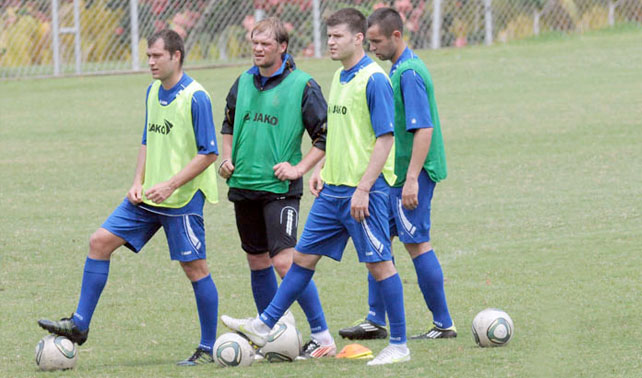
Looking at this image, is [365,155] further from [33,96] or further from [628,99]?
[33,96]

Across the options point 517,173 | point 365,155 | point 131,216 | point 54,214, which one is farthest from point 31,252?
point 517,173

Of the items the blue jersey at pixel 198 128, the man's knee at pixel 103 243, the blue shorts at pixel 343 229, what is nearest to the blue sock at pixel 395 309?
the blue shorts at pixel 343 229

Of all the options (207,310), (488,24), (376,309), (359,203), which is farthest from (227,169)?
(488,24)

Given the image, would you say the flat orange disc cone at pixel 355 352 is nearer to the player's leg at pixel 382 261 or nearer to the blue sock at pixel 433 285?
the player's leg at pixel 382 261

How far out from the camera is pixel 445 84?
64.8ft

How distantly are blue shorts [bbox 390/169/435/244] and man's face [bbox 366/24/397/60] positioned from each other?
0.76 m

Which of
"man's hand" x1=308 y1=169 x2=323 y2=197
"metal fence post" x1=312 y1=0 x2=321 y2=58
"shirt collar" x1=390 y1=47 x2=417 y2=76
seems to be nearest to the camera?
"man's hand" x1=308 y1=169 x2=323 y2=197

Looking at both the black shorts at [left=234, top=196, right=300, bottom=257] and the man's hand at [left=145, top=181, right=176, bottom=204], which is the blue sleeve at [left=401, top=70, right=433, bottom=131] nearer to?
the black shorts at [left=234, top=196, right=300, bottom=257]

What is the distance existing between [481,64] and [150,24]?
6.01m

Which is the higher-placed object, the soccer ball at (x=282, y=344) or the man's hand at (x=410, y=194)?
the man's hand at (x=410, y=194)

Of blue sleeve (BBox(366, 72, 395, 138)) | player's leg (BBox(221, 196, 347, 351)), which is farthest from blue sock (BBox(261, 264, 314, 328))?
blue sleeve (BBox(366, 72, 395, 138))

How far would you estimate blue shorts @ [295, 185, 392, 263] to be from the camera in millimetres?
6500

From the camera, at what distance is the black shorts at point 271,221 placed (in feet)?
22.5

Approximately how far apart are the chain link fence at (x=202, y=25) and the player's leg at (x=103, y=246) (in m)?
14.7
